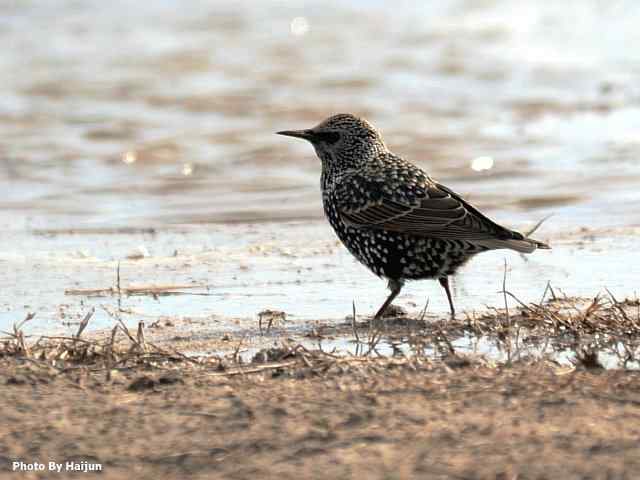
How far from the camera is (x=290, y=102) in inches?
553

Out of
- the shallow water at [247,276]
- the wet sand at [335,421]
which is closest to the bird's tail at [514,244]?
the shallow water at [247,276]

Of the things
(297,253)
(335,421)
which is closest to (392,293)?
(297,253)

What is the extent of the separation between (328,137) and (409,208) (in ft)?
3.06

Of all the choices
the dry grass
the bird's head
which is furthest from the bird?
the dry grass

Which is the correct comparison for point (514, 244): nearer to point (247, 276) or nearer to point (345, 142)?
point (345, 142)

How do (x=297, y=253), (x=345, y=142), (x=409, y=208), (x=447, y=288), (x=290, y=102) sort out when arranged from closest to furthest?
1. (x=447, y=288)
2. (x=409, y=208)
3. (x=345, y=142)
4. (x=297, y=253)
5. (x=290, y=102)

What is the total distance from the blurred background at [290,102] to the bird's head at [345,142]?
6.49ft

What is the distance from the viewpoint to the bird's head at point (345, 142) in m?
7.48

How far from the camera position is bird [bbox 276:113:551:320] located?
6633 millimetres

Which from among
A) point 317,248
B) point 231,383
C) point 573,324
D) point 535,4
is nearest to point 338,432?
point 231,383

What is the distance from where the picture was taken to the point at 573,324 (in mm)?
5691

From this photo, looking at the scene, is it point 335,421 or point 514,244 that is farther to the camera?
point 514,244

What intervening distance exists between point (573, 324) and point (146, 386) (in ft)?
6.04

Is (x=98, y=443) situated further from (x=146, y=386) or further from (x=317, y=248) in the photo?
(x=317, y=248)
